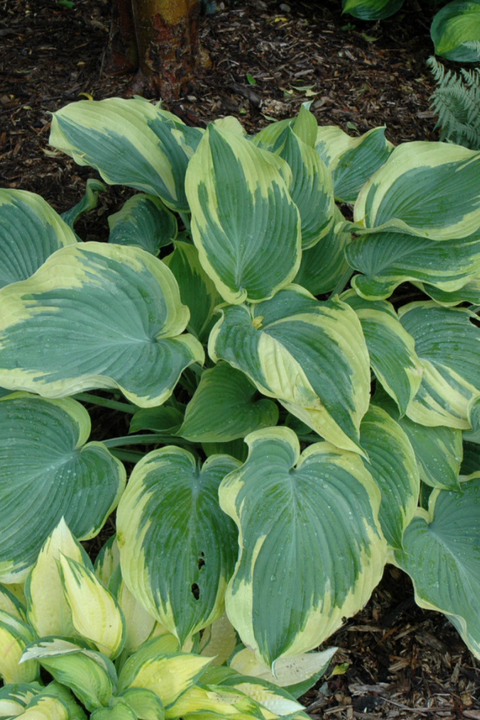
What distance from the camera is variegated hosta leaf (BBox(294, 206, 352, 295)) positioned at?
1.77 metres

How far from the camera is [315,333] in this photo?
1.34m

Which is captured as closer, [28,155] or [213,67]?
[28,155]

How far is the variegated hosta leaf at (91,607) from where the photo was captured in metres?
1.21

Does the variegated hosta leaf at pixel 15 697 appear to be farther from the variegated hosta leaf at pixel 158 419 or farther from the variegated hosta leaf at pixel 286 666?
the variegated hosta leaf at pixel 158 419

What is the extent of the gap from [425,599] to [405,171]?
1124 mm

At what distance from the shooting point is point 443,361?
1.58 m

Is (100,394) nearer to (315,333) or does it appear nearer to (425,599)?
(315,333)

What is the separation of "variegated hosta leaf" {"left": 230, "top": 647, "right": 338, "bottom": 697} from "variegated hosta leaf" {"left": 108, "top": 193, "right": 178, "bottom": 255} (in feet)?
3.74

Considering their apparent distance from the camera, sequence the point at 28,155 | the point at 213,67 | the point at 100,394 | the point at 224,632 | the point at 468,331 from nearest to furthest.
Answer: the point at 224,632, the point at 468,331, the point at 100,394, the point at 28,155, the point at 213,67

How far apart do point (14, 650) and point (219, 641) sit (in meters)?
0.47

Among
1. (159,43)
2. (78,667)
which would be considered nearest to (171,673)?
(78,667)

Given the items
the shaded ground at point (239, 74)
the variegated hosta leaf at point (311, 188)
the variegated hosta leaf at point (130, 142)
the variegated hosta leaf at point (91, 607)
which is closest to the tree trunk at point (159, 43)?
the shaded ground at point (239, 74)

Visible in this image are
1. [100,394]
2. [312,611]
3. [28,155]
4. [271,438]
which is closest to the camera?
[312,611]

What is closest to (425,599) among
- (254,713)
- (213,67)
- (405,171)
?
(254,713)
